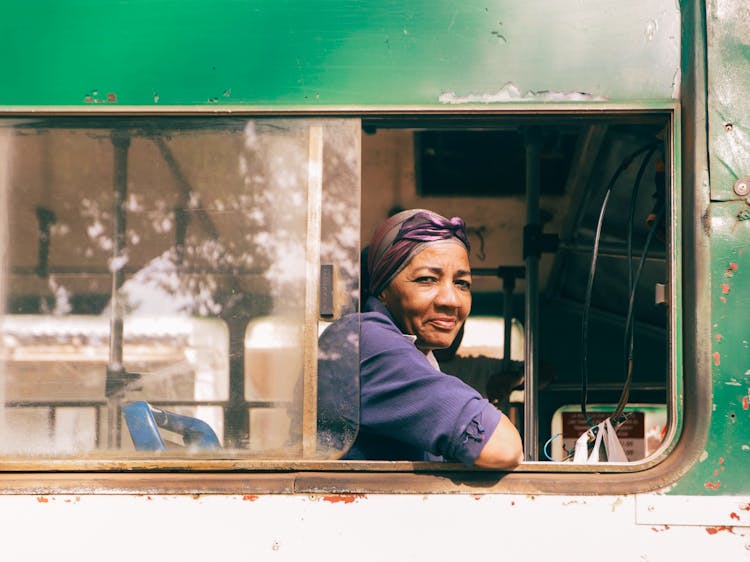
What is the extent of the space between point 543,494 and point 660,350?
1.68 m

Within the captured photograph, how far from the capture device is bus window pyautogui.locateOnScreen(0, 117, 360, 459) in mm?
1985

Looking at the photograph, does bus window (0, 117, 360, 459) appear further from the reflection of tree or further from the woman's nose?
the woman's nose

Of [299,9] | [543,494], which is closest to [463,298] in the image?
[543,494]

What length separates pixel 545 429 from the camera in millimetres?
3320

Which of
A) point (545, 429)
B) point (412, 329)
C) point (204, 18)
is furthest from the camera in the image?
point (545, 429)

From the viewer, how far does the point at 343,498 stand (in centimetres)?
193

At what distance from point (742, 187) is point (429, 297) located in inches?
35.6

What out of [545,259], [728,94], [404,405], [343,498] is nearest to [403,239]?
[404,405]

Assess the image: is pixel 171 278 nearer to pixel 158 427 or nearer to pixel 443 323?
pixel 158 427

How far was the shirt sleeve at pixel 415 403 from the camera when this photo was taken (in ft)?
6.48

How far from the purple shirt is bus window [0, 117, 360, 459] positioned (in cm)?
12

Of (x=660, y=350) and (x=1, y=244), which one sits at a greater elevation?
(x=1, y=244)

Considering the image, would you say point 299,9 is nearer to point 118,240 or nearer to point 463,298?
point 118,240

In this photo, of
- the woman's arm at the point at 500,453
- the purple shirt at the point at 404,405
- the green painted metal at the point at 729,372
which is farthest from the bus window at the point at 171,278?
the green painted metal at the point at 729,372
